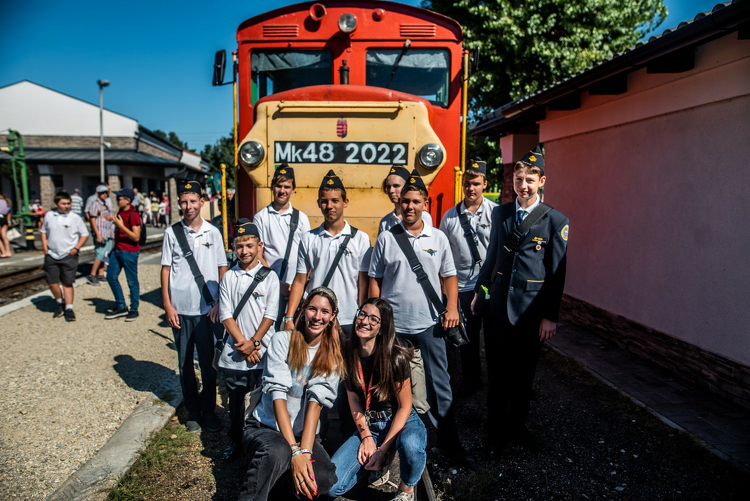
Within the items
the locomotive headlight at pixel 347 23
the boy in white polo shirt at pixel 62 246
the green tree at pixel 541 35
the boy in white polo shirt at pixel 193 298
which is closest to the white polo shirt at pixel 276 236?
the boy in white polo shirt at pixel 193 298

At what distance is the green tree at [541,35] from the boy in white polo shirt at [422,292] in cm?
1156

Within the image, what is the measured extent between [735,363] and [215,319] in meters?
4.50

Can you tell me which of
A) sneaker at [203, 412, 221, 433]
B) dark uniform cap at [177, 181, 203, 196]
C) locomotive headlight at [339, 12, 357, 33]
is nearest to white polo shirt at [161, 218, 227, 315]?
dark uniform cap at [177, 181, 203, 196]

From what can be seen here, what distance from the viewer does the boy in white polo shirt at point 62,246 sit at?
267 inches

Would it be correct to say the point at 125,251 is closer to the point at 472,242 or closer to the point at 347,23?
the point at 347,23

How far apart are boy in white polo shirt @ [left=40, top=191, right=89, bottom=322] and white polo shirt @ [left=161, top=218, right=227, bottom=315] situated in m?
3.88

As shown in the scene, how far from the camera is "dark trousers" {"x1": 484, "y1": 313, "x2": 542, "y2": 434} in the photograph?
11.4 feet

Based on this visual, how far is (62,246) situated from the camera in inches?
268

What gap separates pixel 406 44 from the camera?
5418 mm

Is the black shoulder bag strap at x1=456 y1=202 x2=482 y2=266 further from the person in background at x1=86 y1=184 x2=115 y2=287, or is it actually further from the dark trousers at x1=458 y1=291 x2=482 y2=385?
the person in background at x1=86 y1=184 x2=115 y2=287

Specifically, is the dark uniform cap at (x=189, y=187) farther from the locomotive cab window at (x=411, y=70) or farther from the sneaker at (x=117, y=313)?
the sneaker at (x=117, y=313)

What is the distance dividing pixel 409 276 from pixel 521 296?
81 centimetres

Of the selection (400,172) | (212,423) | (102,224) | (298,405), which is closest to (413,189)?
(400,172)

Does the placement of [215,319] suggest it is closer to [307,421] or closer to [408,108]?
[307,421]
